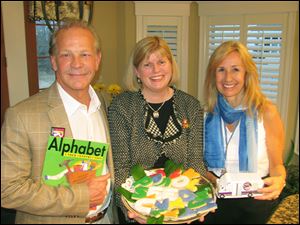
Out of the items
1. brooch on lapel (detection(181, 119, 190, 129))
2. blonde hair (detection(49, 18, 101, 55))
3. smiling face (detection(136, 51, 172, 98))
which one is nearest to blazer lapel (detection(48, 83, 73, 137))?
blonde hair (detection(49, 18, 101, 55))

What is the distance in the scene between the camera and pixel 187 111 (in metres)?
1.71

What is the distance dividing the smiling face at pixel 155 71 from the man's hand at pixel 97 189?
1.85 feet

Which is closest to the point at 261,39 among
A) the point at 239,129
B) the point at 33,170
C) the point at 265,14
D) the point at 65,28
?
the point at 265,14

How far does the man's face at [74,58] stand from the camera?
4.54 feet

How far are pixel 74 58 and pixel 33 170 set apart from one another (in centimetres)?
49

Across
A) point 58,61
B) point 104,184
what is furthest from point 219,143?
point 58,61

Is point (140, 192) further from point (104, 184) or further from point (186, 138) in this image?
point (186, 138)

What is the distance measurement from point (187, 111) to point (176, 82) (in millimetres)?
251

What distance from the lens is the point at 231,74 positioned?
1.71m

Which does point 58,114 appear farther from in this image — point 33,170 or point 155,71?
point 155,71

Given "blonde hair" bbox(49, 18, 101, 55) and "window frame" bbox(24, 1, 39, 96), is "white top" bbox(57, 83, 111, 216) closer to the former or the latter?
"blonde hair" bbox(49, 18, 101, 55)

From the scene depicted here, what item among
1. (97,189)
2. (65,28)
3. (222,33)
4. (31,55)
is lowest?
(97,189)

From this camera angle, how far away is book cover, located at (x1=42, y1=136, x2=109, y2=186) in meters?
1.30

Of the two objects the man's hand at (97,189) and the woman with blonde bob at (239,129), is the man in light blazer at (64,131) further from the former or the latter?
the woman with blonde bob at (239,129)
